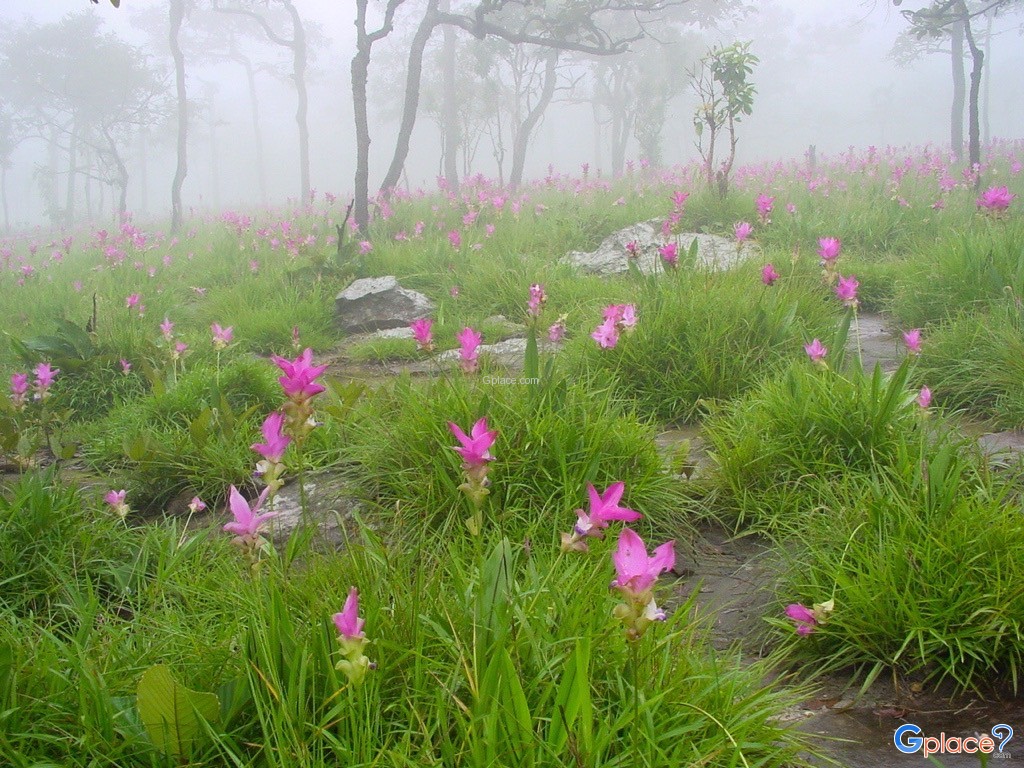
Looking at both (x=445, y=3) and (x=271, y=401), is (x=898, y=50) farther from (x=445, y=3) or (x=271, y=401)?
(x=271, y=401)

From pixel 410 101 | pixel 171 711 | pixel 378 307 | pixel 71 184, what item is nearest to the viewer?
pixel 171 711

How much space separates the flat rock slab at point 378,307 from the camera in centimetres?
614

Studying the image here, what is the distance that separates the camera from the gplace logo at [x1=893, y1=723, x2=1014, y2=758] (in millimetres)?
Answer: 1240

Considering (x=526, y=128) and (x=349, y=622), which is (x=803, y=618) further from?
(x=526, y=128)

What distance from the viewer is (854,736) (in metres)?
1.34

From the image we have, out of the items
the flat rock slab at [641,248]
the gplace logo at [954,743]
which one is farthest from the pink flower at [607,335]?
the flat rock slab at [641,248]

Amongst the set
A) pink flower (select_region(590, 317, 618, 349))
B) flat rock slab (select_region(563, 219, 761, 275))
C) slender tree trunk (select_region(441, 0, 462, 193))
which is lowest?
pink flower (select_region(590, 317, 618, 349))

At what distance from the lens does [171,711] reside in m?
1.04

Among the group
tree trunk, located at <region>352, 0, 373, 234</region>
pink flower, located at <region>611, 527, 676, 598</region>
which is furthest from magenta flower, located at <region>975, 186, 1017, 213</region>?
tree trunk, located at <region>352, 0, 373, 234</region>

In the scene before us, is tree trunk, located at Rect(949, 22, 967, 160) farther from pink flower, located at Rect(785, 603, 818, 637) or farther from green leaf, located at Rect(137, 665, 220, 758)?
green leaf, located at Rect(137, 665, 220, 758)

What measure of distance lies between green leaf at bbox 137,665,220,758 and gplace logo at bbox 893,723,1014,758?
128 cm

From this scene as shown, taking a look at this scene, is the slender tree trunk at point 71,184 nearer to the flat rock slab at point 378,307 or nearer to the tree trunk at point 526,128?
the tree trunk at point 526,128

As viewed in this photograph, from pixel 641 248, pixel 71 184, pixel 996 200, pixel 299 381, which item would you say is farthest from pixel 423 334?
pixel 71 184

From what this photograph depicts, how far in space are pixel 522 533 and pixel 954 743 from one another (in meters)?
1.15
